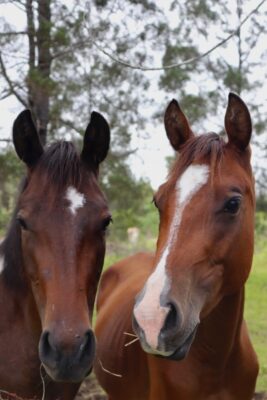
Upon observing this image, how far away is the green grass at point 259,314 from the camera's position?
7.31 m

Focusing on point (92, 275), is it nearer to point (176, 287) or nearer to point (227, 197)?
point (176, 287)

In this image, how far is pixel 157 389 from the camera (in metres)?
3.63

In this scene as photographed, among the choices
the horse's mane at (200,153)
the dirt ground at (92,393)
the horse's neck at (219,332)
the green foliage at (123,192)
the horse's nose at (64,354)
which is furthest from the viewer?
the green foliage at (123,192)

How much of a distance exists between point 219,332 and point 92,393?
329 centimetres

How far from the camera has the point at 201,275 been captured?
10.0 feet

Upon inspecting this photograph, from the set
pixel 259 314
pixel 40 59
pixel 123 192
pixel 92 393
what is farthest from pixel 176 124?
pixel 259 314

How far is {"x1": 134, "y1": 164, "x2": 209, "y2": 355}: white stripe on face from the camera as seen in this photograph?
2744 mm

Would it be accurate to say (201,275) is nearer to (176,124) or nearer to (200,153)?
(200,153)

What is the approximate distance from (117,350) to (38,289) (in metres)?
1.40

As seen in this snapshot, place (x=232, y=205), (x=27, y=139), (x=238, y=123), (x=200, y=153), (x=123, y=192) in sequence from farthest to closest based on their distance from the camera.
A: 1. (x=123, y=192)
2. (x=27, y=139)
3. (x=238, y=123)
4. (x=200, y=153)
5. (x=232, y=205)

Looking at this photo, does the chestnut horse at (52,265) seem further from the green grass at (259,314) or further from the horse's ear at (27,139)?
the green grass at (259,314)

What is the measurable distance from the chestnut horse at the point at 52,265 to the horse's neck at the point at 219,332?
2.26 ft

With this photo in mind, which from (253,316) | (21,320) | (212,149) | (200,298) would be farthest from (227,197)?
(253,316)

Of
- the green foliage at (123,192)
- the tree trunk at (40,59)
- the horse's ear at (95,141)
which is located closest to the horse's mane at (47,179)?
the horse's ear at (95,141)
